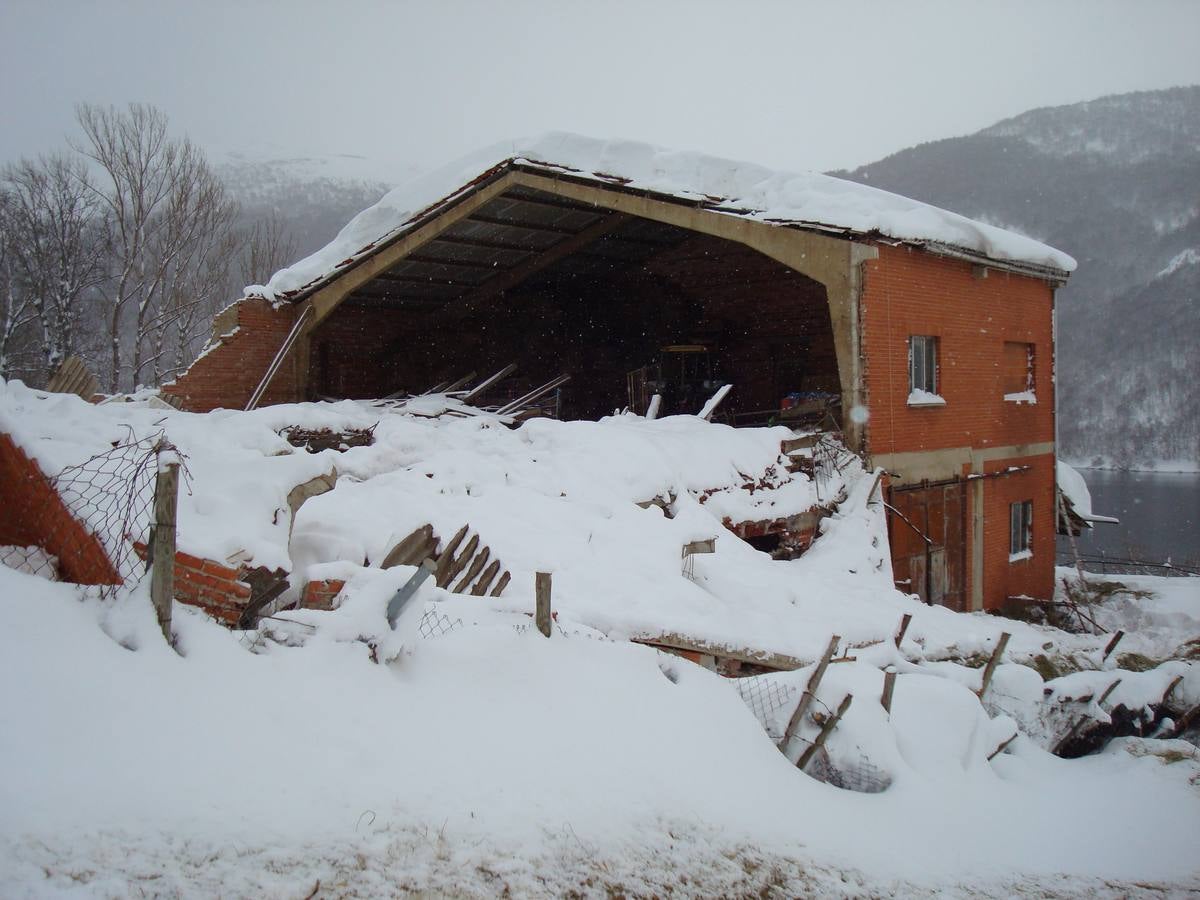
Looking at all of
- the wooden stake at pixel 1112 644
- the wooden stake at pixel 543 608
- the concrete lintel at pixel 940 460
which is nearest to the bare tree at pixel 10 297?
the concrete lintel at pixel 940 460

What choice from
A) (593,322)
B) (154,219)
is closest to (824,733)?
(593,322)

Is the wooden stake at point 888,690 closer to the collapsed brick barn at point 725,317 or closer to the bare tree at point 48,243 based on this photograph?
the collapsed brick barn at point 725,317

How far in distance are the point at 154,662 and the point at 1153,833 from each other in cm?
658

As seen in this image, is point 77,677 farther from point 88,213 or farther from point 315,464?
point 88,213

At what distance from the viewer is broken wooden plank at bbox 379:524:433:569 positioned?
7234 mm

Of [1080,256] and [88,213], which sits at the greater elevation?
[1080,256]

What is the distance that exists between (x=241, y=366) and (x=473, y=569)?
8858 millimetres

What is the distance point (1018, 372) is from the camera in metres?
16.2

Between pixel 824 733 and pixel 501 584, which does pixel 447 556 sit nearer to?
pixel 501 584

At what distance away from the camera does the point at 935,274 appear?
13367 mm

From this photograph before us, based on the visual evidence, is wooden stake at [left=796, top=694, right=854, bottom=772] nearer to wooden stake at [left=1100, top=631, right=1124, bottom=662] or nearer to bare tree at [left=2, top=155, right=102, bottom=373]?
wooden stake at [left=1100, top=631, right=1124, bottom=662]

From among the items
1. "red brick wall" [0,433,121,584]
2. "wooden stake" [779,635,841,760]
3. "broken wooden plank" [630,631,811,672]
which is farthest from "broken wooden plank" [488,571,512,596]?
"red brick wall" [0,433,121,584]

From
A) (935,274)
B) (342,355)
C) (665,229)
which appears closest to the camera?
(935,274)

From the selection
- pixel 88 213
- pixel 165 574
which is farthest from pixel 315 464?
pixel 88 213
